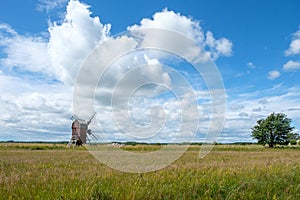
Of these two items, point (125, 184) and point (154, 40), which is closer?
point (125, 184)

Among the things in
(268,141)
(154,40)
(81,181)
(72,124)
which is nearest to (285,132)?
(268,141)

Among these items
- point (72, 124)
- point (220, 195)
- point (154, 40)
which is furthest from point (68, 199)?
point (72, 124)

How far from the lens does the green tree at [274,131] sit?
7269 centimetres

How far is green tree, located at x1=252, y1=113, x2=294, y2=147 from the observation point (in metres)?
72.7

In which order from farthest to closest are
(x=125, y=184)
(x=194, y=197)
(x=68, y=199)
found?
(x=125, y=184) → (x=194, y=197) → (x=68, y=199)

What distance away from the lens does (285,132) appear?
72875 millimetres

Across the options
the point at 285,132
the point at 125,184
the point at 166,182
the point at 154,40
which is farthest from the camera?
the point at 285,132

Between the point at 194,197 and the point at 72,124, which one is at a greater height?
the point at 72,124

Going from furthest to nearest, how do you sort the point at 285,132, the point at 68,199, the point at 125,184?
the point at 285,132
the point at 125,184
the point at 68,199

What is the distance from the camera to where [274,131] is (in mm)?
73000

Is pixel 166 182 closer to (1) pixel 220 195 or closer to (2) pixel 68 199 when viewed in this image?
(1) pixel 220 195

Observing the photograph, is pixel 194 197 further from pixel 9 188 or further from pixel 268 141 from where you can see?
pixel 268 141

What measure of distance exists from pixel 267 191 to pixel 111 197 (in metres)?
3.88

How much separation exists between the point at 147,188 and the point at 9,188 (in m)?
3.26
